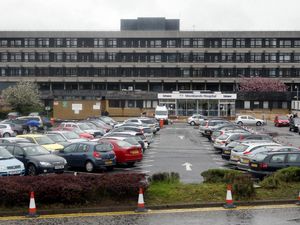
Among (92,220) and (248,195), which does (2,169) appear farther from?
(248,195)

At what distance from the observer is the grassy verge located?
1798cm

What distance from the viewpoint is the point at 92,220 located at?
16.0m

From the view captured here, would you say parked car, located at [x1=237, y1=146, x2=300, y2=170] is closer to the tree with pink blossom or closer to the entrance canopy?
the entrance canopy

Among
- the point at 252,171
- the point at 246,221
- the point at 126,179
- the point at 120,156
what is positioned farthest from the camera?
the point at 120,156

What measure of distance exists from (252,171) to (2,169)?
10.2m

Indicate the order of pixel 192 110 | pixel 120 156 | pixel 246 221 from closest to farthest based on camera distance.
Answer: pixel 246 221 < pixel 120 156 < pixel 192 110

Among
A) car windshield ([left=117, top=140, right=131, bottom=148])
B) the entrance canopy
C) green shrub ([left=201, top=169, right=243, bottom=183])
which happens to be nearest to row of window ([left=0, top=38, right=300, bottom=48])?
the entrance canopy

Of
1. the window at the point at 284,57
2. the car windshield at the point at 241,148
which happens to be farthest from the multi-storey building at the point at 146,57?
the car windshield at the point at 241,148

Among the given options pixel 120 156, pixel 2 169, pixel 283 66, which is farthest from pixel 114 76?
pixel 2 169

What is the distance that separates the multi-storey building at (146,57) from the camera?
103188 mm

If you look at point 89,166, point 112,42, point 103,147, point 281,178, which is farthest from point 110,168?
point 112,42

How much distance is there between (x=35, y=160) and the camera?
2377cm

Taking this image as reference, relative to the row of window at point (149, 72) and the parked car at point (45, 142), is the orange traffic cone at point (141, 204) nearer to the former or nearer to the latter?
the parked car at point (45, 142)

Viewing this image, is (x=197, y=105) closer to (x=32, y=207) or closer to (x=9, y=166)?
(x=9, y=166)
